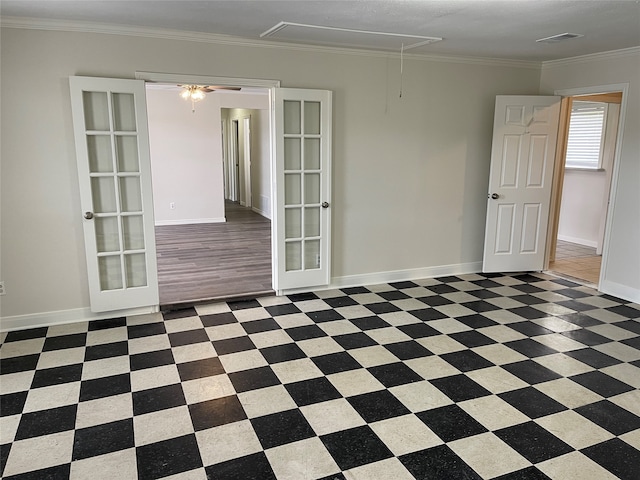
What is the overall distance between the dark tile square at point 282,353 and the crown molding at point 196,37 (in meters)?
2.72

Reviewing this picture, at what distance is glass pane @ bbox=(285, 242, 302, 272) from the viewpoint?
4.88 metres

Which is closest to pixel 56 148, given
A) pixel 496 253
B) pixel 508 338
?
pixel 508 338

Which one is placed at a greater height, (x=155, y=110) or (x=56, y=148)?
(x=155, y=110)

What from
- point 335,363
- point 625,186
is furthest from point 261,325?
point 625,186

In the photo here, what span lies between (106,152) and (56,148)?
1.24ft

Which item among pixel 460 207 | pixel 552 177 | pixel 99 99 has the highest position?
pixel 99 99

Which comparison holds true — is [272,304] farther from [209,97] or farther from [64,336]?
[209,97]

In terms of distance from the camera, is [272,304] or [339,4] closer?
[339,4]

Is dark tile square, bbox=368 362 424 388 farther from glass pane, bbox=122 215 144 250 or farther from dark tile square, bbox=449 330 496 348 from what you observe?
glass pane, bbox=122 215 144 250

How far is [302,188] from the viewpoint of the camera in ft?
15.6

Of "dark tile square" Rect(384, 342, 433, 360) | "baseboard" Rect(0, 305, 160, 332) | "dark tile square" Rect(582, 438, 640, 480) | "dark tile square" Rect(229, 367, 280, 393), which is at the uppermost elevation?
"baseboard" Rect(0, 305, 160, 332)

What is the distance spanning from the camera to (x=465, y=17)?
3434 millimetres

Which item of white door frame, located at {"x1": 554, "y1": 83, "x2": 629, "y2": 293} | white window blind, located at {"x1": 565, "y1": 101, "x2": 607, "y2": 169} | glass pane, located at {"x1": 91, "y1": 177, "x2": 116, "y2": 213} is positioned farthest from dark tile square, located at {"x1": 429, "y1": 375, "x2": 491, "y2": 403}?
white window blind, located at {"x1": 565, "y1": 101, "x2": 607, "y2": 169}

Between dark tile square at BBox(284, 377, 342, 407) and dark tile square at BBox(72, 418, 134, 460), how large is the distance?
3.15 ft
